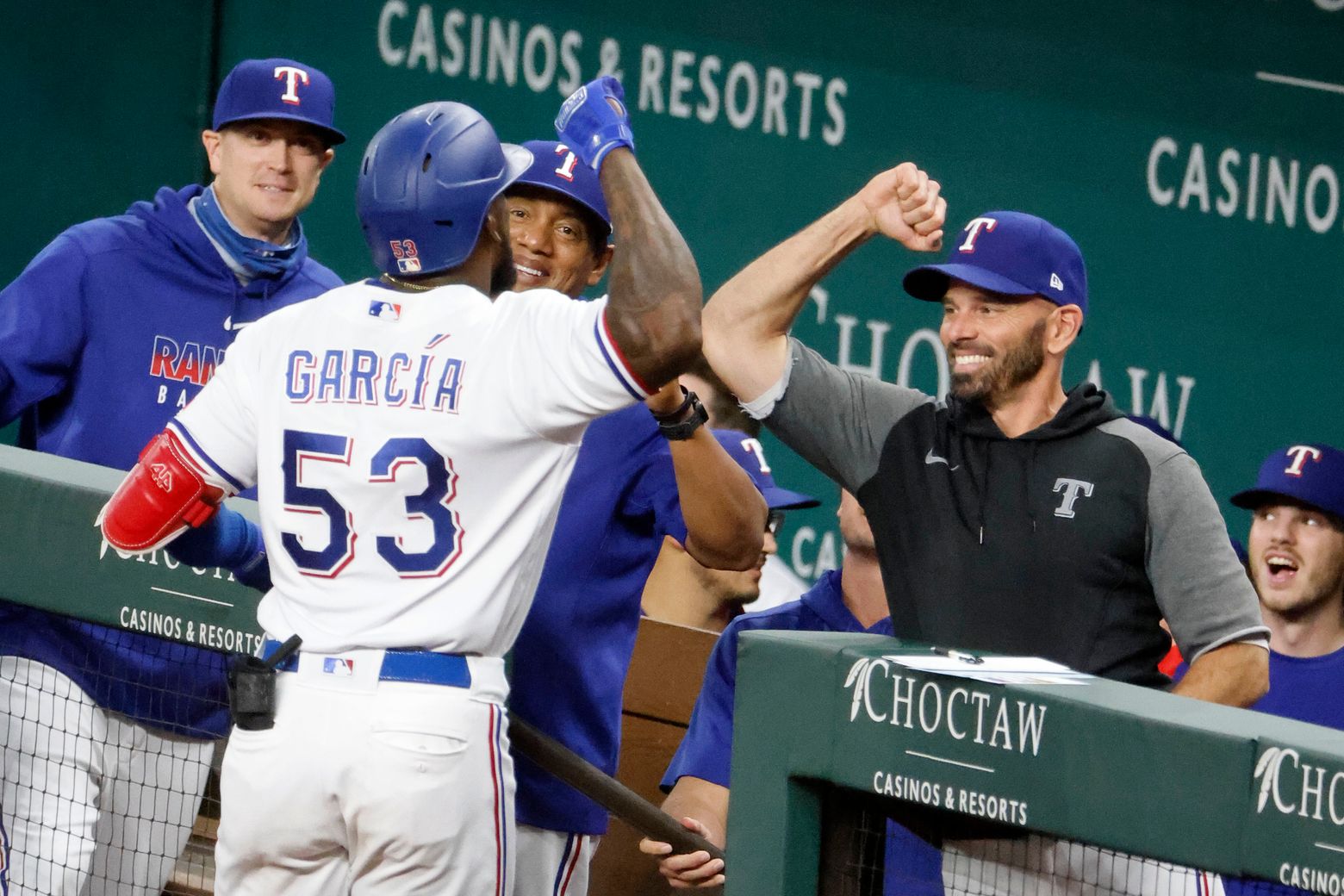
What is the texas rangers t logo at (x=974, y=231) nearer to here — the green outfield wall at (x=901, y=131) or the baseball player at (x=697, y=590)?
the baseball player at (x=697, y=590)

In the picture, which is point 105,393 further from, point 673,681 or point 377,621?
point 377,621

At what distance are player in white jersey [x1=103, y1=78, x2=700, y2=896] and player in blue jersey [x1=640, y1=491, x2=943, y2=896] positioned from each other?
0.43 meters

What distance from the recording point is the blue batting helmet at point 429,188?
98.8 inches

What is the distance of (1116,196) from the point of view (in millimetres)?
5379

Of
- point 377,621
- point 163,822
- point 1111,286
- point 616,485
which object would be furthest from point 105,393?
point 1111,286

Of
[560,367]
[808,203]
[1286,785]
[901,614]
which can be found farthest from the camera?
[808,203]

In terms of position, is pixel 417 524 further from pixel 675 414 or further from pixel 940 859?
pixel 940 859

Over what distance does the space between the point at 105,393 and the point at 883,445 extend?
1502 millimetres

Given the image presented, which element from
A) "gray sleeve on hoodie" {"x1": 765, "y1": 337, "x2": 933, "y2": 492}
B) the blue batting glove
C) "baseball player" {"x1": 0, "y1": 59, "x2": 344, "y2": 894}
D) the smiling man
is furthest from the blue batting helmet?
the smiling man

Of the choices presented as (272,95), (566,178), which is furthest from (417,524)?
(272,95)

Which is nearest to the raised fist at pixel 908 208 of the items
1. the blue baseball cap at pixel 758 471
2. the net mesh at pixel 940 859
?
the blue baseball cap at pixel 758 471

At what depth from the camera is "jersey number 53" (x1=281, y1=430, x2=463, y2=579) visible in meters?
2.37

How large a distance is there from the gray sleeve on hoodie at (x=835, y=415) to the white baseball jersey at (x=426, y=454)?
735mm

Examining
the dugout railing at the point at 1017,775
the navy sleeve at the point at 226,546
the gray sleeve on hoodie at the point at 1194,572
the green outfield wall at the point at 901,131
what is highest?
the green outfield wall at the point at 901,131
